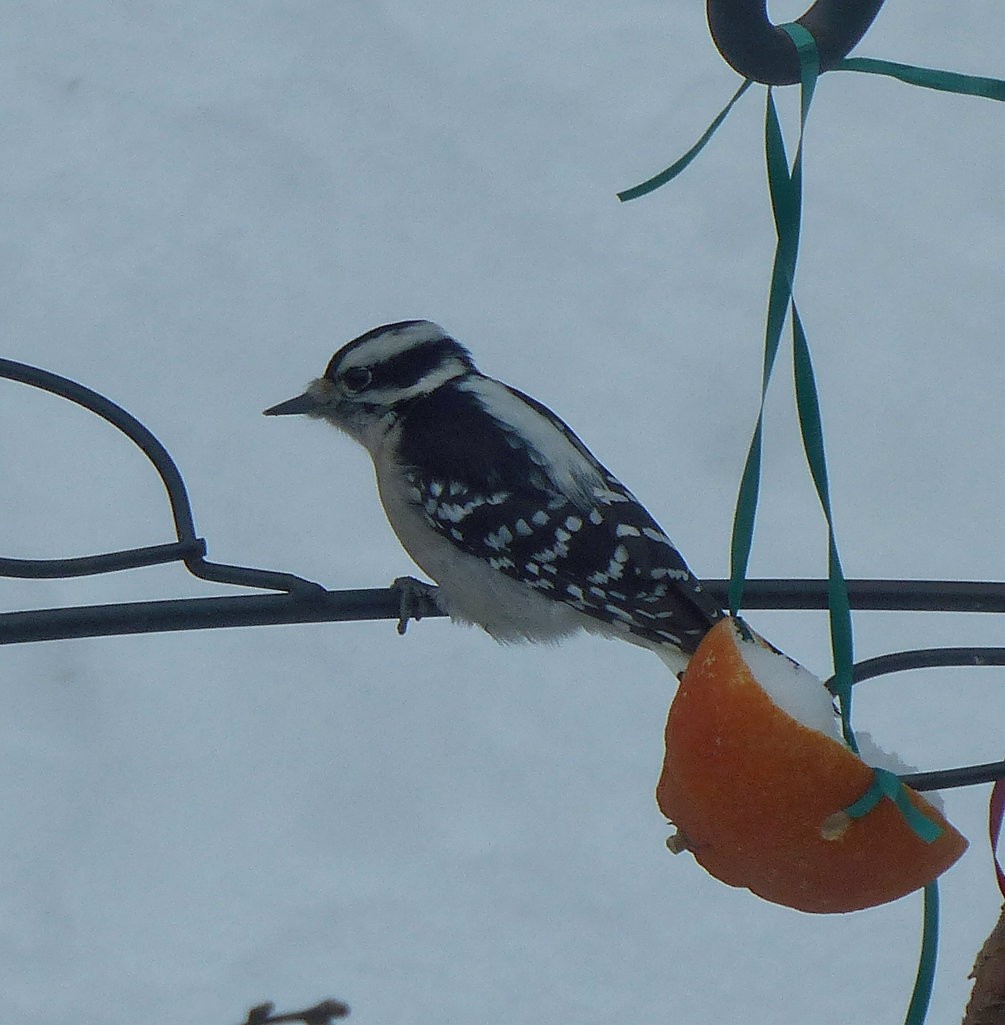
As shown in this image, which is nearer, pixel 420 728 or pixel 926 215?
pixel 420 728

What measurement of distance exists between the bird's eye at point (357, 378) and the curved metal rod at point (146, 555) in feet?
2.43

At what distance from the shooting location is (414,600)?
1983 mm

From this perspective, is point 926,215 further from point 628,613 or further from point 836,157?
point 628,613

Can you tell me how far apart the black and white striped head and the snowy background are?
0.93 meters

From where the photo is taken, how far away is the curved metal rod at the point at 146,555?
1.54 metres

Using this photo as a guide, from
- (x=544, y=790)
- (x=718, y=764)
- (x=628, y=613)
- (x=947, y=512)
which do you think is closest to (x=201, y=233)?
(x=544, y=790)

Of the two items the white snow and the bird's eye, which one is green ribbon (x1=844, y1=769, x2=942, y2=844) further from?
the bird's eye

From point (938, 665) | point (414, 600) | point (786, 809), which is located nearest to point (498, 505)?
point (414, 600)

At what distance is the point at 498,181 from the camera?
156 inches

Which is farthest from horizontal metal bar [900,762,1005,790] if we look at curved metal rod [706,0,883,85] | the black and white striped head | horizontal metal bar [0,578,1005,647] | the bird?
the black and white striped head

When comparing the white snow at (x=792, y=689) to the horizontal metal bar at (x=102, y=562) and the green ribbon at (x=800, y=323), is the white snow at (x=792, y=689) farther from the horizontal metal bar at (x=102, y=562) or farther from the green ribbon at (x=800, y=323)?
the horizontal metal bar at (x=102, y=562)

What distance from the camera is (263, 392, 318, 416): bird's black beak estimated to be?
2338mm

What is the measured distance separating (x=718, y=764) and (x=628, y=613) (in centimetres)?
77

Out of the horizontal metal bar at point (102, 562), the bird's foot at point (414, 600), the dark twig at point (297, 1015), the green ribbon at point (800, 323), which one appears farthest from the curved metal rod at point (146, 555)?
the green ribbon at point (800, 323)
